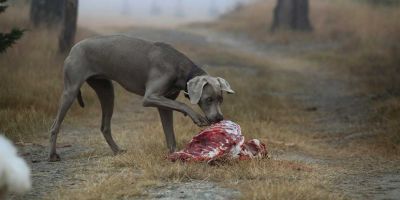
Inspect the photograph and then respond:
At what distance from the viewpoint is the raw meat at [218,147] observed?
274 inches

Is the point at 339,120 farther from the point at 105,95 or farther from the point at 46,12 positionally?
the point at 46,12

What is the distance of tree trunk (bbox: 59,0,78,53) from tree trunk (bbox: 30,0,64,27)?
11.2 feet

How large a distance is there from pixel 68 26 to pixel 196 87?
7839mm

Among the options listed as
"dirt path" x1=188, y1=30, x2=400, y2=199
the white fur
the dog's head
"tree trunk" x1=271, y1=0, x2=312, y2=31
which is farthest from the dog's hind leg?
"tree trunk" x1=271, y1=0, x2=312, y2=31

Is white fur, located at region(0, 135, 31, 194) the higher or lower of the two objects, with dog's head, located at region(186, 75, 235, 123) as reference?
higher

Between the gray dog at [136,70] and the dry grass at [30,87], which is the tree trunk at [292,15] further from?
the gray dog at [136,70]

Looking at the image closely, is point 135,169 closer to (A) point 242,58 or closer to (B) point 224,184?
(B) point 224,184

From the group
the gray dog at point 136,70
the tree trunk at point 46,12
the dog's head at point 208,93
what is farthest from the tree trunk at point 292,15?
the dog's head at point 208,93

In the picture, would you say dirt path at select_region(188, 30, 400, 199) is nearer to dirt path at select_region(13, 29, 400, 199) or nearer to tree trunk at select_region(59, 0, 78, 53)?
dirt path at select_region(13, 29, 400, 199)

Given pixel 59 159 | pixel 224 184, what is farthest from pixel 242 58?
pixel 224 184

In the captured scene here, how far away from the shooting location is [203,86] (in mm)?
7422

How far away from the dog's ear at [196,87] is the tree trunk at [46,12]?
11.2 metres

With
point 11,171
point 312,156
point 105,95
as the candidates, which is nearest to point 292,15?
point 312,156

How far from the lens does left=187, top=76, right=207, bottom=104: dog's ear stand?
732cm
